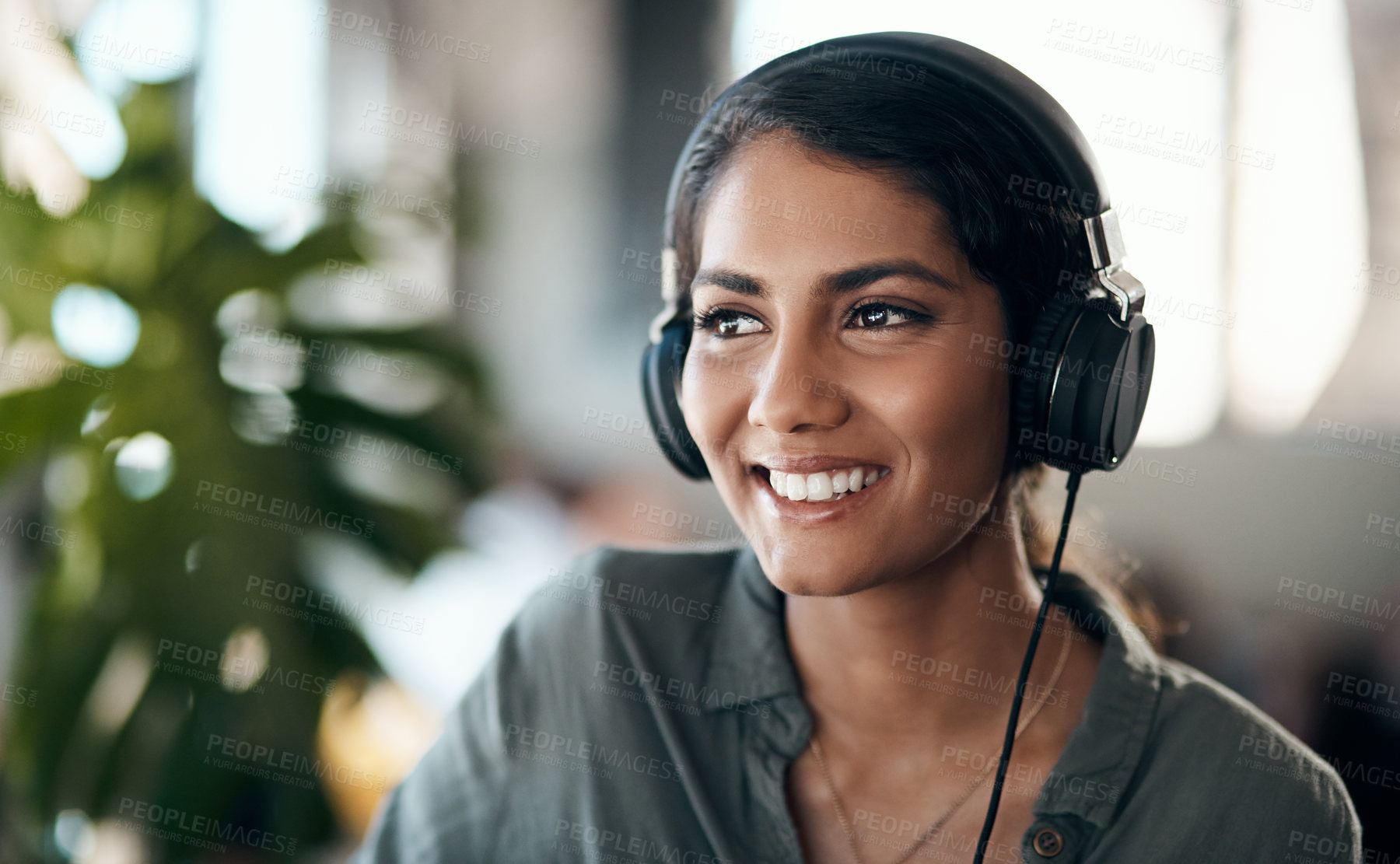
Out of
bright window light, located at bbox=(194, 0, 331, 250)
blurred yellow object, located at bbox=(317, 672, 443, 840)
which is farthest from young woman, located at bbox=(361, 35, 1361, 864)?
bright window light, located at bbox=(194, 0, 331, 250)

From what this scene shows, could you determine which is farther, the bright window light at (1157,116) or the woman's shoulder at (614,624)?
the bright window light at (1157,116)

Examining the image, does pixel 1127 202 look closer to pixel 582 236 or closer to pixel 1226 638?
pixel 1226 638

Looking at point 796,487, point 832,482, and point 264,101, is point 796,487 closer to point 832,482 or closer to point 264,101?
point 832,482

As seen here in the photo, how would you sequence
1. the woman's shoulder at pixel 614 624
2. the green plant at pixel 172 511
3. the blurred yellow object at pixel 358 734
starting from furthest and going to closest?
the blurred yellow object at pixel 358 734 → the green plant at pixel 172 511 → the woman's shoulder at pixel 614 624

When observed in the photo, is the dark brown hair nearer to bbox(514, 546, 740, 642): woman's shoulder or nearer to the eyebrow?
the eyebrow

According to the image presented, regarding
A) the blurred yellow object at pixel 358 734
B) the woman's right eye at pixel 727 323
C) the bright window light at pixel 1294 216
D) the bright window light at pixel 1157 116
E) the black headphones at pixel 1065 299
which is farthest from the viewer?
the bright window light at pixel 1157 116

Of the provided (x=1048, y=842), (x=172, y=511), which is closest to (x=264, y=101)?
(x=172, y=511)

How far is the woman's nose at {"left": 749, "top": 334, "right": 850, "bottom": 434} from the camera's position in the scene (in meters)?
0.83

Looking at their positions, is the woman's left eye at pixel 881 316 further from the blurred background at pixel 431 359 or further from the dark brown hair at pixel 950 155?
the blurred background at pixel 431 359

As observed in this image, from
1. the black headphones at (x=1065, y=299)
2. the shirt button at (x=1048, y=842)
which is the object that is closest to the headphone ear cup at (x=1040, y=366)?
the black headphones at (x=1065, y=299)

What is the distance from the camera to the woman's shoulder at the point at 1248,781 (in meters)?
0.88

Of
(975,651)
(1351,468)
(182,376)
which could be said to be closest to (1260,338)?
(1351,468)

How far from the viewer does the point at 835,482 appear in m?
0.85

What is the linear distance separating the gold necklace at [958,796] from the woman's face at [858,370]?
24 cm
